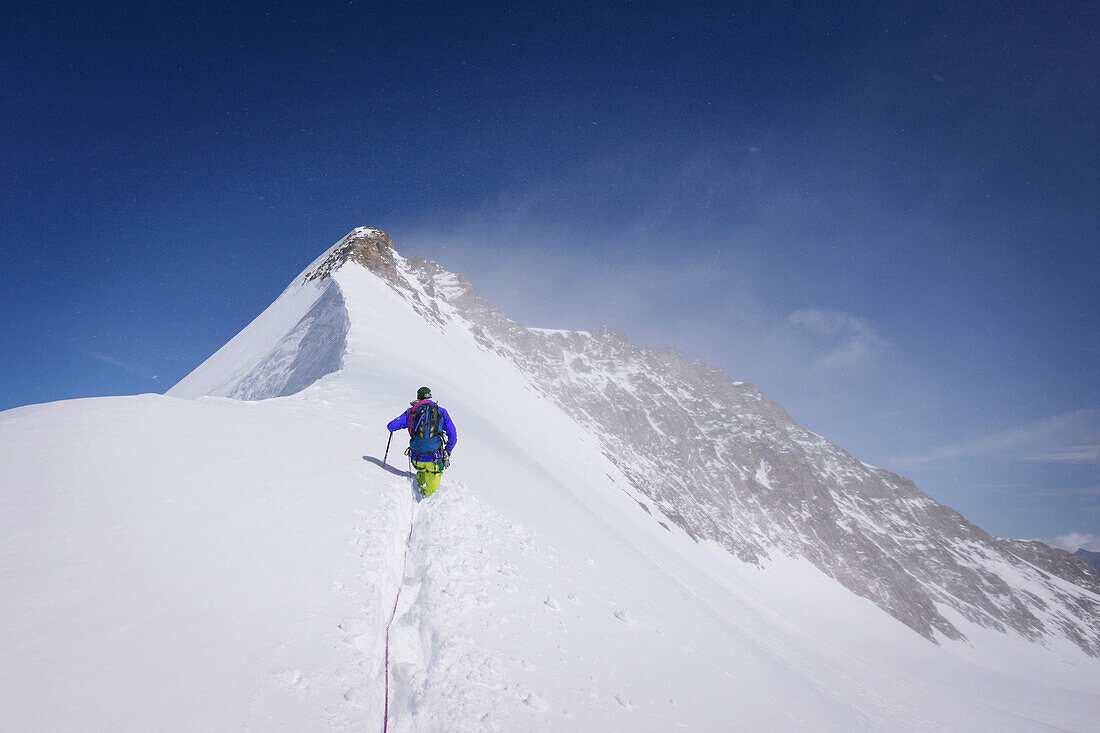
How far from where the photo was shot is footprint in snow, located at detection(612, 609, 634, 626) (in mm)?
6496

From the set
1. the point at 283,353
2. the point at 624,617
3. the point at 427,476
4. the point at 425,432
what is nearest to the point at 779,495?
the point at 283,353

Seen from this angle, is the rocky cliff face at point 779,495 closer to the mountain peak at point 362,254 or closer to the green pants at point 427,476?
the mountain peak at point 362,254

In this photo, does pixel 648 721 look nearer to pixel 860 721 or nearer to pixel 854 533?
pixel 860 721

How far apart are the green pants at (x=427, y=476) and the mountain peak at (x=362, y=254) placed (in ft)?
116

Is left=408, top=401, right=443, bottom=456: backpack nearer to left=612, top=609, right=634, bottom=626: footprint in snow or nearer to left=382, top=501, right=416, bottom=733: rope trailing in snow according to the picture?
left=382, top=501, right=416, bottom=733: rope trailing in snow

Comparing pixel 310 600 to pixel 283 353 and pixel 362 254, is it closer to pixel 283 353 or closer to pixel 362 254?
pixel 283 353

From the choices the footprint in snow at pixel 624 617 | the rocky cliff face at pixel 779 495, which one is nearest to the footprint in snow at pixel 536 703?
the footprint in snow at pixel 624 617

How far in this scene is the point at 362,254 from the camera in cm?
4547

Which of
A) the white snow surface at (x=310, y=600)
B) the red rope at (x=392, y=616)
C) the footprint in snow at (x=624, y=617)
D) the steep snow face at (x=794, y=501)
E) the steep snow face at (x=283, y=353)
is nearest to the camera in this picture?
the white snow surface at (x=310, y=600)

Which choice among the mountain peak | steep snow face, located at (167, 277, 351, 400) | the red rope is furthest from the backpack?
the mountain peak

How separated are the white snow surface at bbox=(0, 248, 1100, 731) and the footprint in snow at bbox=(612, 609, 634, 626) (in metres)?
0.03

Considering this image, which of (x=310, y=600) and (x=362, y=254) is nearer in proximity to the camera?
(x=310, y=600)

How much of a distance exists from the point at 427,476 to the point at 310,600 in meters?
3.65

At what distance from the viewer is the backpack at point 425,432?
26.4 feet
